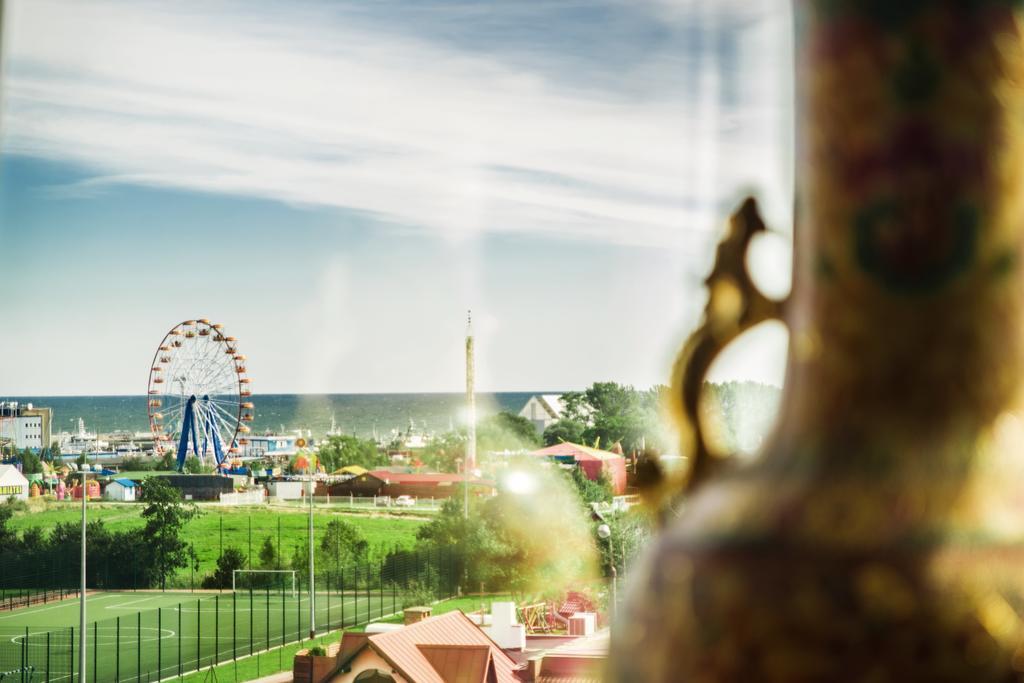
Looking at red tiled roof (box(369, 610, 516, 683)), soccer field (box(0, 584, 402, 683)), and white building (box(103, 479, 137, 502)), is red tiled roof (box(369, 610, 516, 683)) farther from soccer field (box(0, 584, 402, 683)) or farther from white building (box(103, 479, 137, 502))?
white building (box(103, 479, 137, 502))

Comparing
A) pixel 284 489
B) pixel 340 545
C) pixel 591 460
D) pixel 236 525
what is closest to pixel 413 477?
pixel 236 525

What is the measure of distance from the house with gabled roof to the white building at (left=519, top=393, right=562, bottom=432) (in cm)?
640

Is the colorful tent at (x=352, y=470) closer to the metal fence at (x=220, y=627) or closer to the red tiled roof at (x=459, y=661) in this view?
the metal fence at (x=220, y=627)

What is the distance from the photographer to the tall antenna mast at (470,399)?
908 centimetres

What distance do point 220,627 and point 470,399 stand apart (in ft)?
7.79

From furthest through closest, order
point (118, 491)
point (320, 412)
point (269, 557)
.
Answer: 1. point (320, 412)
2. point (118, 491)
3. point (269, 557)

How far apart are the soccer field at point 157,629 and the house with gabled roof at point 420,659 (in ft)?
9.50

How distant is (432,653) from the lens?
3.71 meters

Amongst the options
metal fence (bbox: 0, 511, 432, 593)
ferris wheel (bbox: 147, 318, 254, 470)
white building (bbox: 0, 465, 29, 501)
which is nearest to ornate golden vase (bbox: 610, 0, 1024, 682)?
metal fence (bbox: 0, 511, 432, 593)

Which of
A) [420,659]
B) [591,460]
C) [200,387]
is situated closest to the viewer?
[420,659]

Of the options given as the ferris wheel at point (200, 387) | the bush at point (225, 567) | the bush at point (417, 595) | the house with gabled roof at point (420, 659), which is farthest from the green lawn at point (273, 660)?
the ferris wheel at point (200, 387)

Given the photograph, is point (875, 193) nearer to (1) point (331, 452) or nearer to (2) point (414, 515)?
(2) point (414, 515)

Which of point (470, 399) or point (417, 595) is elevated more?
point (470, 399)

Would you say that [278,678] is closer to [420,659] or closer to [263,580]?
[420,659]
